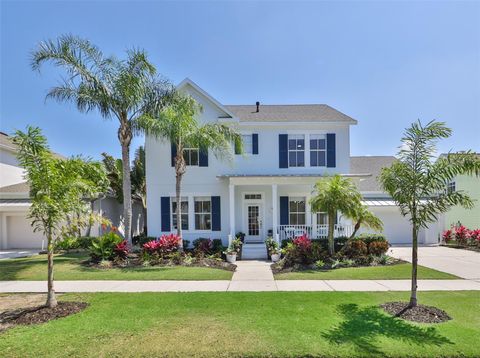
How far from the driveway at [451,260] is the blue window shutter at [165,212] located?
38.0ft

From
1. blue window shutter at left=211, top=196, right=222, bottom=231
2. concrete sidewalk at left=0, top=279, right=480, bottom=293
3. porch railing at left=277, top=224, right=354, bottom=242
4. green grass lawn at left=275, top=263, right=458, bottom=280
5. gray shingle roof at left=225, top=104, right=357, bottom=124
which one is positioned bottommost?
green grass lawn at left=275, top=263, right=458, bottom=280

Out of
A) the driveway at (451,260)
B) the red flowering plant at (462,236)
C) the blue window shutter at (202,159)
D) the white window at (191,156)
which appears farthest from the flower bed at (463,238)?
the white window at (191,156)

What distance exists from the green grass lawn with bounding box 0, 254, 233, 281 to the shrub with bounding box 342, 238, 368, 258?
5.18m

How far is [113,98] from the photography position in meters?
13.4

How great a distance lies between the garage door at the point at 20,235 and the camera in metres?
18.6

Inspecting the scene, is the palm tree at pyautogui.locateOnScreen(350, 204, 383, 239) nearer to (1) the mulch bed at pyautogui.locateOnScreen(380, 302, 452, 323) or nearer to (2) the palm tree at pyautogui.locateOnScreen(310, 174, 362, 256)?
(2) the palm tree at pyautogui.locateOnScreen(310, 174, 362, 256)

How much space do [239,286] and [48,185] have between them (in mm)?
5571

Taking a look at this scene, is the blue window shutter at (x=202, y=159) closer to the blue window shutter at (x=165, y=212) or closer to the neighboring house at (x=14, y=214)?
the blue window shutter at (x=165, y=212)

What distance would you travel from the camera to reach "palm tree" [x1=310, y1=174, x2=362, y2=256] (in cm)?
1203

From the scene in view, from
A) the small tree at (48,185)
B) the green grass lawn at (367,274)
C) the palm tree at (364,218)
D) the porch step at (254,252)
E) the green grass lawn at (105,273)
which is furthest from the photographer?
the porch step at (254,252)

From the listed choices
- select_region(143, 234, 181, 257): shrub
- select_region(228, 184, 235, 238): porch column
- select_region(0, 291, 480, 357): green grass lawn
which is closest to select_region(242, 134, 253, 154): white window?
select_region(228, 184, 235, 238): porch column

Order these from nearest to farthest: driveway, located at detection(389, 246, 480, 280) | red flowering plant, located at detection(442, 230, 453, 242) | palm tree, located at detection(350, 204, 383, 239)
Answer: driveway, located at detection(389, 246, 480, 280) < palm tree, located at detection(350, 204, 383, 239) < red flowering plant, located at detection(442, 230, 453, 242)

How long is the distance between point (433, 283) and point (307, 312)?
5.17 meters

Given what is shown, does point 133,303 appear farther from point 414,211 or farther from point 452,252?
point 452,252
